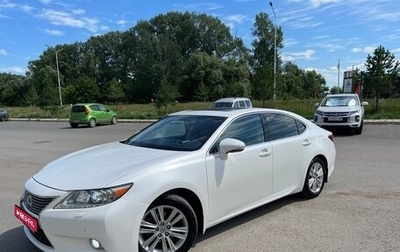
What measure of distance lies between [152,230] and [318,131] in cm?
355

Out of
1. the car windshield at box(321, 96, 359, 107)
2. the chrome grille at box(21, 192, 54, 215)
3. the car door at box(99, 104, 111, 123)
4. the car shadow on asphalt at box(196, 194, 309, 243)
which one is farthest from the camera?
the car door at box(99, 104, 111, 123)

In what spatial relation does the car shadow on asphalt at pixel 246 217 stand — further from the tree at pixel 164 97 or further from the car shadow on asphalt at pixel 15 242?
the tree at pixel 164 97

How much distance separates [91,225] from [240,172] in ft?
6.17

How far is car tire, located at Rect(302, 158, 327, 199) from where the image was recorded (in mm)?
5801

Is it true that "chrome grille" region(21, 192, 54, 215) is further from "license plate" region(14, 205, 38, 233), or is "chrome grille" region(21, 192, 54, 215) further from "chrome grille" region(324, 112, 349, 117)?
"chrome grille" region(324, 112, 349, 117)

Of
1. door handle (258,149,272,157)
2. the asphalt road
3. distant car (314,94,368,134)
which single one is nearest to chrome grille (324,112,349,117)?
distant car (314,94,368,134)

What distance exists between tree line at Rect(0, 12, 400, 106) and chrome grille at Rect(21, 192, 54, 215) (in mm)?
56523

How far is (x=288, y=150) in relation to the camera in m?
5.27

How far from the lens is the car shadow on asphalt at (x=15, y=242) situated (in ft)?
13.8

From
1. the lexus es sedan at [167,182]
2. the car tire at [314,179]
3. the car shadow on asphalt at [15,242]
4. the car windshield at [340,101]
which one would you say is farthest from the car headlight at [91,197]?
the car windshield at [340,101]

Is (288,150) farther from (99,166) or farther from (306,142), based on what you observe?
(99,166)

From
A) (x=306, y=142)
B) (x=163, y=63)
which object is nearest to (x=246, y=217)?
(x=306, y=142)

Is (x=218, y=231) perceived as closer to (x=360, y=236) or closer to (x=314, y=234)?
(x=314, y=234)

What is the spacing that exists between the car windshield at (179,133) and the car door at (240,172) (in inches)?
8.2
